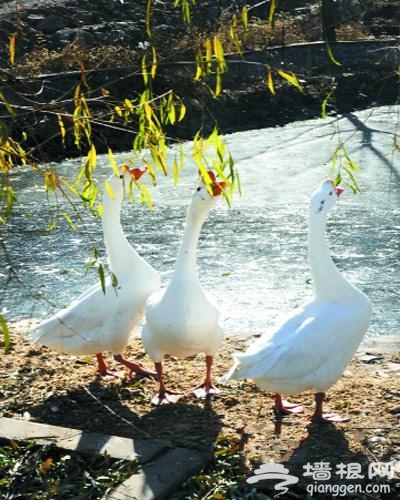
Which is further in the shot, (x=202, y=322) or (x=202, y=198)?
(x=202, y=198)

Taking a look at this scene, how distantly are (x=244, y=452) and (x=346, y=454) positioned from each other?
17.6 inches

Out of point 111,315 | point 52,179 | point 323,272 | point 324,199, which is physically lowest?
point 111,315

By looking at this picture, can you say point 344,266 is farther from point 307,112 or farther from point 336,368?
point 307,112

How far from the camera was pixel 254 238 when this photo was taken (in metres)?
8.46

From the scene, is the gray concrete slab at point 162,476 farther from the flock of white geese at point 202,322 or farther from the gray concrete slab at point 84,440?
the flock of white geese at point 202,322

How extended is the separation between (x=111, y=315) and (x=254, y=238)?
3.49 m

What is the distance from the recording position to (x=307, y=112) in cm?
1370

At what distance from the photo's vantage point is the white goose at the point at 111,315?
5.12 meters

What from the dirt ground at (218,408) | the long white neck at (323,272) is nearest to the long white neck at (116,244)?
the dirt ground at (218,408)

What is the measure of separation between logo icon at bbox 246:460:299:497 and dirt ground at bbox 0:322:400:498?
0.05 metres

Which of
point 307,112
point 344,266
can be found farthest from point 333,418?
point 307,112

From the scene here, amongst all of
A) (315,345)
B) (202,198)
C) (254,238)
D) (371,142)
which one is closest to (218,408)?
(315,345)

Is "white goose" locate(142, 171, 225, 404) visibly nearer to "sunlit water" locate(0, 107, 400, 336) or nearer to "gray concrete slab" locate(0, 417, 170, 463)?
"gray concrete slab" locate(0, 417, 170, 463)

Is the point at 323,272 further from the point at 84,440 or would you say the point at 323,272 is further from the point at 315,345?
the point at 84,440
